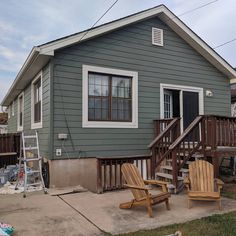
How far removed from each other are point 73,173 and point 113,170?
1.06 meters

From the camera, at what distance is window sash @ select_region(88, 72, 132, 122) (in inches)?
309

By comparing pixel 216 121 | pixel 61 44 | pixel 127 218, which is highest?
pixel 61 44

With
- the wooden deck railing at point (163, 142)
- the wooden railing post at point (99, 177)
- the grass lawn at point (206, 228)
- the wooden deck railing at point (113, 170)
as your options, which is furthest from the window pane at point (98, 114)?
the grass lawn at point (206, 228)

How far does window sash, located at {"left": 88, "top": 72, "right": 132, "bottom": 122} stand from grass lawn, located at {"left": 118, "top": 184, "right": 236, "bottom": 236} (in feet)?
13.9

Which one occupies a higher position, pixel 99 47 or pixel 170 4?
pixel 170 4

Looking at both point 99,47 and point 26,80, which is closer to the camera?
point 99,47

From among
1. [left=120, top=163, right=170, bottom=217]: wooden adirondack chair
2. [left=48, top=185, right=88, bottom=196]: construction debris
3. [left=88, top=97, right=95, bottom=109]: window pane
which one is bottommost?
[left=48, top=185, right=88, bottom=196]: construction debris

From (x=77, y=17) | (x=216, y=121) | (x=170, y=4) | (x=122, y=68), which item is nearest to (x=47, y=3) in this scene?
(x=77, y=17)

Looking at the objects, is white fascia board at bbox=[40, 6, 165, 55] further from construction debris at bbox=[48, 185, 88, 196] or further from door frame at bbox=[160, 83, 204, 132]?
construction debris at bbox=[48, 185, 88, 196]

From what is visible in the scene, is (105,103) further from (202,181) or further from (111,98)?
(202,181)

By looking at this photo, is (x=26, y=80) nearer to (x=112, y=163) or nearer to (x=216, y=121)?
(x=112, y=163)

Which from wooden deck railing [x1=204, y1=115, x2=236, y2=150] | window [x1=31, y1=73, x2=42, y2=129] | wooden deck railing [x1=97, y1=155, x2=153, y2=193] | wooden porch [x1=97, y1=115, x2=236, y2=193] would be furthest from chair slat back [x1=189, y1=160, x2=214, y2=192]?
window [x1=31, y1=73, x2=42, y2=129]

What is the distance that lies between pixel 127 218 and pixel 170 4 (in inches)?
281

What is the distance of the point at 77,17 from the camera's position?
9.00 meters
